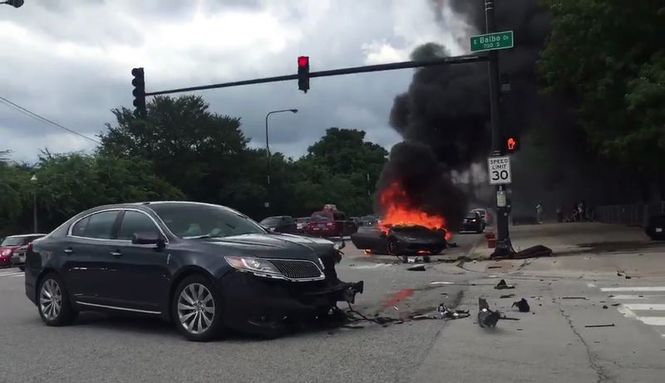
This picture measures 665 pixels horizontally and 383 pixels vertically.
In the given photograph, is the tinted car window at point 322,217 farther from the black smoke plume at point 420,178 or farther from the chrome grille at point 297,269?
the chrome grille at point 297,269

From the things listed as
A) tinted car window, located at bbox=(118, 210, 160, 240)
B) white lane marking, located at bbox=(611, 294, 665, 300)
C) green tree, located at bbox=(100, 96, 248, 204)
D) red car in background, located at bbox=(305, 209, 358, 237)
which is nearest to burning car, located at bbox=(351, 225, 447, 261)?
white lane marking, located at bbox=(611, 294, 665, 300)

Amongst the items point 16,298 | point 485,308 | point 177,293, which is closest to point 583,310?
point 485,308

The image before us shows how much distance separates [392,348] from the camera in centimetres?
741

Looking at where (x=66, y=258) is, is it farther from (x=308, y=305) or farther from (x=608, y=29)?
(x=608, y=29)

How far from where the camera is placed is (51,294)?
9531 millimetres

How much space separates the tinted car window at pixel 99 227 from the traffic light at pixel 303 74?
1149cm

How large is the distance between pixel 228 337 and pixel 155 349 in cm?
83

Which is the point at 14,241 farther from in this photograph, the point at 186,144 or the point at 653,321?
the point at 186,144

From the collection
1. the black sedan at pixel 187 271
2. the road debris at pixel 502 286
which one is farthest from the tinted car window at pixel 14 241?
the road debris at pixel 502 286

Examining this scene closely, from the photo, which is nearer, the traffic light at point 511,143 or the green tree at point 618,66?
the green tree at point 618,66

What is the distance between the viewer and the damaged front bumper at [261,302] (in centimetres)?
768

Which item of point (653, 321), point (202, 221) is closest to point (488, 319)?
point (653, 321)

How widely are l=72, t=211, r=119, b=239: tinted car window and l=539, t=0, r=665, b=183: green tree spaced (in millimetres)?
14349

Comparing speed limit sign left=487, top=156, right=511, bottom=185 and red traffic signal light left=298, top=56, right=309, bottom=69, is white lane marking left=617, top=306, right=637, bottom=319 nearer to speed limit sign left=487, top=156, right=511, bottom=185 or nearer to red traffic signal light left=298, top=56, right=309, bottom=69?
speed limit sign left=487, top=156, right=511, bottom=185
